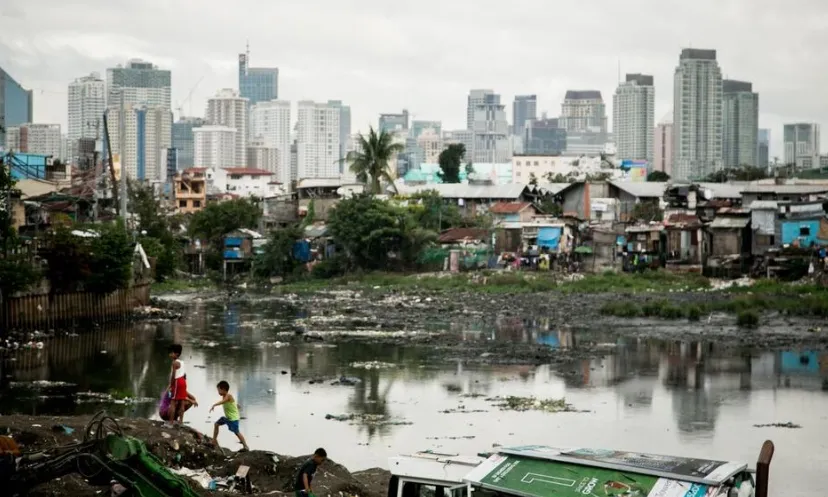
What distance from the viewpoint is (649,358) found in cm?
3078

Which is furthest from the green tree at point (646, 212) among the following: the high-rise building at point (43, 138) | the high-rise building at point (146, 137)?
the high-rise building at point (146, 137)

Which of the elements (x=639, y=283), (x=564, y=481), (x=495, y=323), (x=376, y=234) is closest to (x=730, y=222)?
(x=639, y=283)

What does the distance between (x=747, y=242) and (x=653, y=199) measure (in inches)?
576

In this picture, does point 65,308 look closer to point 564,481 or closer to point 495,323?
point 495,323

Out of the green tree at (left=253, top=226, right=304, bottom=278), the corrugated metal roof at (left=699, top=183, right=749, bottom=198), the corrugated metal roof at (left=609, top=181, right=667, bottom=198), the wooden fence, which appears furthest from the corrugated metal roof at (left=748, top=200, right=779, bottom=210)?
the wooden fence

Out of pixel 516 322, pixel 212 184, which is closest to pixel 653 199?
pixel 516 322

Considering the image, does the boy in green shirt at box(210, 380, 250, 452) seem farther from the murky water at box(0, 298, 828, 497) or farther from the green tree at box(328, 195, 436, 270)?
the green tree at box(328, 195, 436, 270)

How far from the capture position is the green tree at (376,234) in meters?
60.2

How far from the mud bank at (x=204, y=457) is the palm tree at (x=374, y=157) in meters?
57.5

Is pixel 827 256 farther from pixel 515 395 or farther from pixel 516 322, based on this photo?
pixel 515 395

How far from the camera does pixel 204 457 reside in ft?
48.0

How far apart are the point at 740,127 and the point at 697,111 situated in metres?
12.4

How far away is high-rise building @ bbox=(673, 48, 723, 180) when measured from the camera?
180 metres

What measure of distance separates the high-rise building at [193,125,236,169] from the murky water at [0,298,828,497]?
149757 mm
